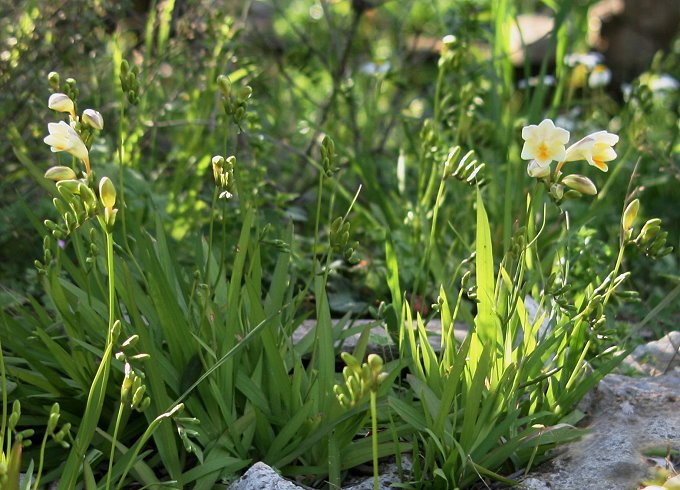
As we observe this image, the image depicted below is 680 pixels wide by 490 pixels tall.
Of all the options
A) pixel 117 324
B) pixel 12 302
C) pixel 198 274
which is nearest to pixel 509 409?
pixel 198 274

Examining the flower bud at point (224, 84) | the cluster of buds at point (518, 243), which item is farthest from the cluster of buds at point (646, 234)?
the flower bud at point (224, 84)

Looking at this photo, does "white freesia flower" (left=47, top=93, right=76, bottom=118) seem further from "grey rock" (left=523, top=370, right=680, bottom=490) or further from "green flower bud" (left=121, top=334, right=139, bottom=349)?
"grey rock" (left=523, top=370, right=680, bottom=490)

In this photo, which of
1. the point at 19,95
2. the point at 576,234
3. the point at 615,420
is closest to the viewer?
the point at 615,420

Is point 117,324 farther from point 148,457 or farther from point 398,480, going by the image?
point 398,480

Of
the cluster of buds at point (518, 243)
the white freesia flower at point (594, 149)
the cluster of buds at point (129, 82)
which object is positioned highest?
the cluster of buds at point (129, 82)

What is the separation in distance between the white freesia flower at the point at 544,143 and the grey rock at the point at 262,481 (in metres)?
0.83

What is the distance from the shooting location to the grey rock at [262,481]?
1782 mm

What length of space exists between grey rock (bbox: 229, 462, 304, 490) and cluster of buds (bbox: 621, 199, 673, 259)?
87cm

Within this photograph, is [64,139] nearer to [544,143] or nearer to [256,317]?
[256,317]

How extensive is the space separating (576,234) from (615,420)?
2.45 feet

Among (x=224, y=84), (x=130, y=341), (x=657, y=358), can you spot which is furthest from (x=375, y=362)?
(x=657, y=358)

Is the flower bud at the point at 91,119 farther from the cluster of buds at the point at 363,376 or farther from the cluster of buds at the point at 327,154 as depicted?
the cluster of buds at the point at 363,376

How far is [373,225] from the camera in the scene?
3.40 meters

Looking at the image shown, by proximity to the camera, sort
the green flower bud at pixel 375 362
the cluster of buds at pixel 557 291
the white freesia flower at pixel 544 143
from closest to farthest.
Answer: the green flower bud at pixel 375 362
the white freesia flower at pixel 544 143
the cluster of buds at pixel 557 291
